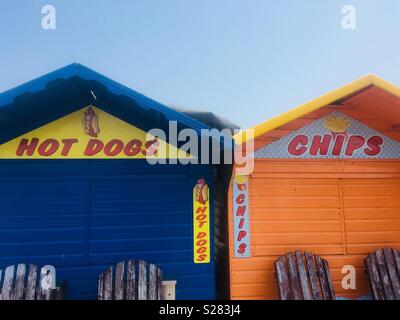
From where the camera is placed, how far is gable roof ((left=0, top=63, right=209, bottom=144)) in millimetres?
4730

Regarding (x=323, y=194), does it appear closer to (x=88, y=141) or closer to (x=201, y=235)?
(x=201, y=235)

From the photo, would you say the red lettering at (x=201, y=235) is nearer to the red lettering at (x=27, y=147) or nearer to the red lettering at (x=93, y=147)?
the red lettering at (x=93, y=147)

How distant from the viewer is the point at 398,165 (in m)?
6.47

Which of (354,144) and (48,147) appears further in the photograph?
(354,144)

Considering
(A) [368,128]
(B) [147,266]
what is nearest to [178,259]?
(B) [147,266]

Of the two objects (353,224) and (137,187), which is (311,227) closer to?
(353,224)

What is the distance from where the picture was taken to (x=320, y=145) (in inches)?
248

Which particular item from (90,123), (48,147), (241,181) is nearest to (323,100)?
(241,181)

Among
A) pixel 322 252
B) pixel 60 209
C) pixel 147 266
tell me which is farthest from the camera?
pixel 322 252

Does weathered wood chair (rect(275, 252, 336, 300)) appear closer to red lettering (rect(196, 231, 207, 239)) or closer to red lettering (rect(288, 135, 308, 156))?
red lettering (rect(196, 231, 207, 239))

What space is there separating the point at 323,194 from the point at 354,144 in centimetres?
120

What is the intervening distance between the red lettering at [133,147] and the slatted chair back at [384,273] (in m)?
4.78

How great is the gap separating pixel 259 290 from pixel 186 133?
3.17 m
